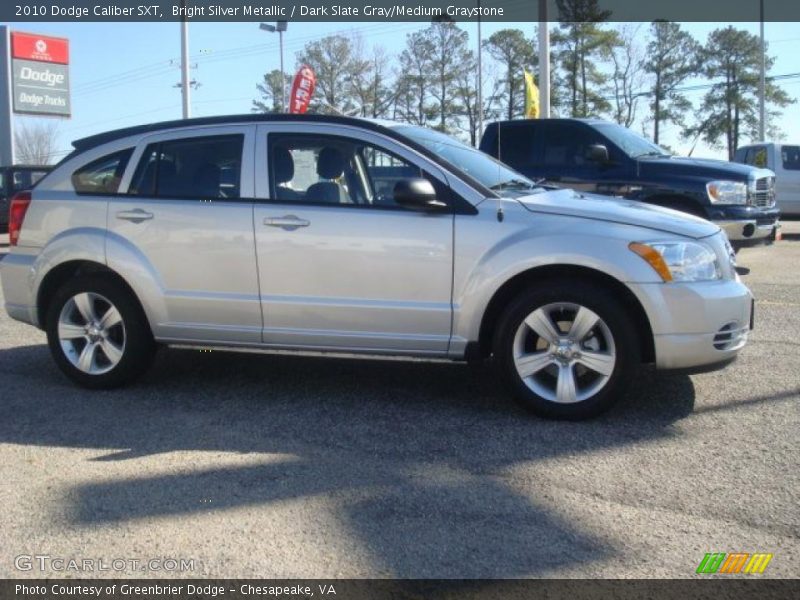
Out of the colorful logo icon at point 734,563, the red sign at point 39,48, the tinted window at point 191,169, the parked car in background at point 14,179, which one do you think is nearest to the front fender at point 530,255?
the tinted window at point 191,169

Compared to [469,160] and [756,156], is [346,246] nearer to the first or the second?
[469,160]

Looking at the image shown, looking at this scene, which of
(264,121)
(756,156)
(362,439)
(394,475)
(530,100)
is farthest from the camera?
(530,100)

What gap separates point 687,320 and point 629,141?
20.5 feet

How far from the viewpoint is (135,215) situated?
5.56m

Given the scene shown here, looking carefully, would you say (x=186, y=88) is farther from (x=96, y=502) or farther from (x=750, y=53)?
(x=750, y=53)

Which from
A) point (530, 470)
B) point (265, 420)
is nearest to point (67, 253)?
point (265, 420)

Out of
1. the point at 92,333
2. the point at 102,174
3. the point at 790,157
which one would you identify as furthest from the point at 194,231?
the point at 790,157

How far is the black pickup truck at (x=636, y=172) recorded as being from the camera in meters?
9.77

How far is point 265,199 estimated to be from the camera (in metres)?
5.34

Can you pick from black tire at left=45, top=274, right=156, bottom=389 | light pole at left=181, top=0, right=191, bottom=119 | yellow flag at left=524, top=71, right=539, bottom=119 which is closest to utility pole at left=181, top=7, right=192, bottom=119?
light pole at left=181, top=0, right=191, bottom=119

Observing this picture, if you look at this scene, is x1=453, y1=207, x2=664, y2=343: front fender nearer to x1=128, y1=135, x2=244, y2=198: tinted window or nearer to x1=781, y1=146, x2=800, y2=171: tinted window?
x1=128, y1=135, x2=244, y2=198: tinted window

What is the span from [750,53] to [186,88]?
27.2 m

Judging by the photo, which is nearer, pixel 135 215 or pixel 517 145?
pixel 135 215

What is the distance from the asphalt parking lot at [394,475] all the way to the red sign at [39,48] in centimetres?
4308
